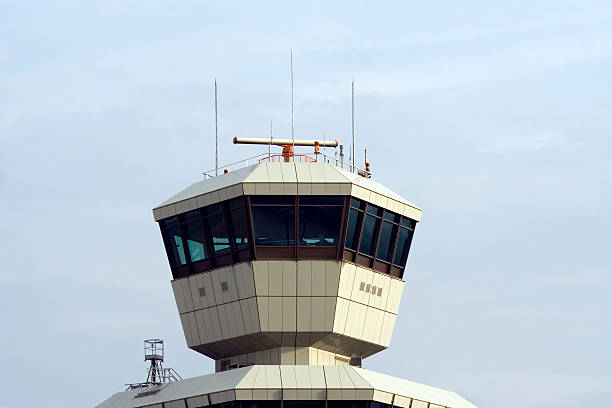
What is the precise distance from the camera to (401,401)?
9138 cm

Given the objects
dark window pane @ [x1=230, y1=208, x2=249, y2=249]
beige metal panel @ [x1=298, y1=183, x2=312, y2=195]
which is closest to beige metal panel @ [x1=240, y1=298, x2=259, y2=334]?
dark window pane @ [x1=230, y1=208, x2=249, y2=249]

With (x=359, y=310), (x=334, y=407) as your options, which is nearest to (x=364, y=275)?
(x=359, y=310)

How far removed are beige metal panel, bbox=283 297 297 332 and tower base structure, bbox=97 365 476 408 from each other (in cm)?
206

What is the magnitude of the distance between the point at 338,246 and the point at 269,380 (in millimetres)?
7913

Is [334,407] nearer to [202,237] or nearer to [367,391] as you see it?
[367,391]

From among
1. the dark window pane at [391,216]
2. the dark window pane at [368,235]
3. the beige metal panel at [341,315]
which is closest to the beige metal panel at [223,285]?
the beige metal panel at [341,315]

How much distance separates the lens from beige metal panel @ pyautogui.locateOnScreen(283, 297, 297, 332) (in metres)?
91.2

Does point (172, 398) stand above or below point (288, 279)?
below

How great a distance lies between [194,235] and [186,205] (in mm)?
1678

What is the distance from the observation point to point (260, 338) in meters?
91.9

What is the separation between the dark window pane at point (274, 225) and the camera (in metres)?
91.6

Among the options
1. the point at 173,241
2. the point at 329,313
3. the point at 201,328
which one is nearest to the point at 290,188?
the point at 329,313

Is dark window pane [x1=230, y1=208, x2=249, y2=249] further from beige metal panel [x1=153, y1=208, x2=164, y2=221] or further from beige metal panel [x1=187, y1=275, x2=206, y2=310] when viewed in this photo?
beige metal panel [x1=153, y1=208, x2=164, y2=221]

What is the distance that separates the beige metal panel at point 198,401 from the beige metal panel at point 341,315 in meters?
7.66
